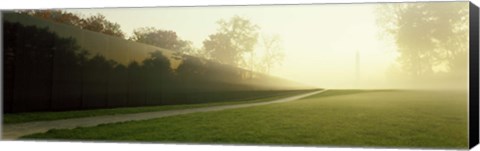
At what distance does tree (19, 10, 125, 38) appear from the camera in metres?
15.8

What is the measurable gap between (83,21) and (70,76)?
1.06 metres

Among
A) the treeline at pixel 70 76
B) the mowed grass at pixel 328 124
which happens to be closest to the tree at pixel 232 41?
the treeline at pixel 70 76

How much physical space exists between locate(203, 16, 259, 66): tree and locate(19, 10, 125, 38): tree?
1.81 meters

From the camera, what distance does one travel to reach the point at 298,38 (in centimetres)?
1497

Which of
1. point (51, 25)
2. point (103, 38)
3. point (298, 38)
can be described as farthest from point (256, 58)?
point (51, 25)

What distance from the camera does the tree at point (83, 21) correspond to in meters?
15.8

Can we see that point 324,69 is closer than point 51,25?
Yes


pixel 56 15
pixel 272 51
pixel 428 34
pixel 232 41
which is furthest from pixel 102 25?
pixel 428 34

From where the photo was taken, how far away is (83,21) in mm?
15852

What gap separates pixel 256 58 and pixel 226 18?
90 cm

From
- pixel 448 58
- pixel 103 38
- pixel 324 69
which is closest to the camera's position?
pixel 448 58

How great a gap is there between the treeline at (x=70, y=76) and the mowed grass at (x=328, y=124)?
578 mm

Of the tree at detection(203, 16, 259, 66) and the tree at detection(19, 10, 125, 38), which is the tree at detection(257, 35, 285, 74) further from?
the tree at detection(19, 10, 125, 38)

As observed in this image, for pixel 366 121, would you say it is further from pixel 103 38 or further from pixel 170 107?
pixel 103 38
